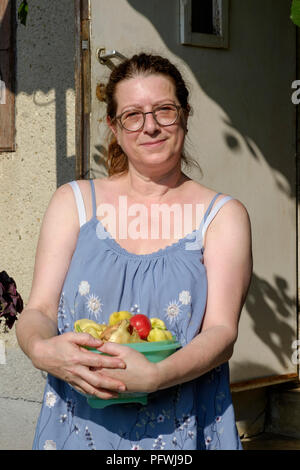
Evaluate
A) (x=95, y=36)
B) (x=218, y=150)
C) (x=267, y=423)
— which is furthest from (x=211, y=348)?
(x=267, y=423)

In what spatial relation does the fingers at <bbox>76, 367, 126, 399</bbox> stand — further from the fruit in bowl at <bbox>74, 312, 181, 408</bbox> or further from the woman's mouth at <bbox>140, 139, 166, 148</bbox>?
the woman's mouth at <bbox>140, 139, 166, 148</bbox>

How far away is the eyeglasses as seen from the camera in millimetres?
2061

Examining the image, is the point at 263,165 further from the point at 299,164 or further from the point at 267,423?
the point at 267,423

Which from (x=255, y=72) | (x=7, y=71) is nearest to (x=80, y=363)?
(x=255, y=72)

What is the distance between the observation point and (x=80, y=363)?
1.75 meters

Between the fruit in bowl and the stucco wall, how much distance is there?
272 cm

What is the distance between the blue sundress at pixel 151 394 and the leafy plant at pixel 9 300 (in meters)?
1.76

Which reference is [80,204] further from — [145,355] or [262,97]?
[262,97]

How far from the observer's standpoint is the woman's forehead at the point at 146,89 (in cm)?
207

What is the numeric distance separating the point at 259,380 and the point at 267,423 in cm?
56

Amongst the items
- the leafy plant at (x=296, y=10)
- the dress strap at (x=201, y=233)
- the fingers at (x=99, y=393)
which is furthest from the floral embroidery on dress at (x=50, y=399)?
the leafy plant at (x=296, y=10)

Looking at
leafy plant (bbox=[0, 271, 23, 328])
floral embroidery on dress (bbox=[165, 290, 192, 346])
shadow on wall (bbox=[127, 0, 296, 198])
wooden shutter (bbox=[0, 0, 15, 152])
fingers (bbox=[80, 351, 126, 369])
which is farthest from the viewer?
wooden shutter (bbox=[0, 0, 15, 152])

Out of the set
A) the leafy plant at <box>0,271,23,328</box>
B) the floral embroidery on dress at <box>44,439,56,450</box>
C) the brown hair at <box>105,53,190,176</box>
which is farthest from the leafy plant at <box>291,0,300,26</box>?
the leafy plant at <box>0,271,23,328</box>

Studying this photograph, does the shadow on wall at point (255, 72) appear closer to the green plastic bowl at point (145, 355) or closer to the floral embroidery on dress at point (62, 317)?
the floral embroidery on dress at point (62, 317)
